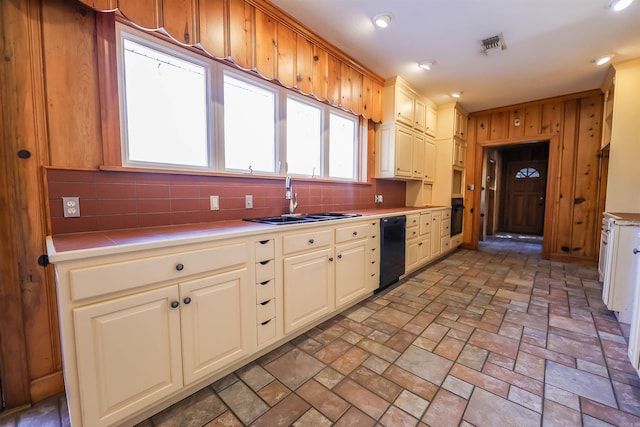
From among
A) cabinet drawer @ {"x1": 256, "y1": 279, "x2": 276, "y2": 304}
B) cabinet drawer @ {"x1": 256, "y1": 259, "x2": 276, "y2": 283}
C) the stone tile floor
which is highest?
cabinet drawer @ {"x1": 256, "y1": 259, "x2": 276, "y2": 283}

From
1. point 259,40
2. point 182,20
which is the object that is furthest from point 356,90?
point 182,20

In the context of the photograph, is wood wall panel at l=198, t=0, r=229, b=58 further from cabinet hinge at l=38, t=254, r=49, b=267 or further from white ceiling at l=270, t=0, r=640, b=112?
cabinet hinge at l=38, t=254, r=49, b=267

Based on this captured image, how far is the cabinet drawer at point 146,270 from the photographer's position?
41.6 inches

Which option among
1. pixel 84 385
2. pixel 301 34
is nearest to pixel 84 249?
pixel 84 385

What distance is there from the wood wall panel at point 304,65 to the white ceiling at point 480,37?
154 mm

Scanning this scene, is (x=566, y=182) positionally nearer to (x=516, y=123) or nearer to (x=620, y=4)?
(x=516, y=123)

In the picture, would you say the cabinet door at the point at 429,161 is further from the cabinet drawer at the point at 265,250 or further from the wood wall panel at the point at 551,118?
the cabinet drawer at the point at 265,250

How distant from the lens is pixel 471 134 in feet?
16.7

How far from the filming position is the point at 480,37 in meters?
2.63

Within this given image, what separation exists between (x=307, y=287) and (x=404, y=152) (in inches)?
103

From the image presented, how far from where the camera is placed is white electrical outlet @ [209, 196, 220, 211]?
80.3 inches

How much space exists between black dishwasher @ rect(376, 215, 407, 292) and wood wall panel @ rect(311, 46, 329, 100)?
1.47 m

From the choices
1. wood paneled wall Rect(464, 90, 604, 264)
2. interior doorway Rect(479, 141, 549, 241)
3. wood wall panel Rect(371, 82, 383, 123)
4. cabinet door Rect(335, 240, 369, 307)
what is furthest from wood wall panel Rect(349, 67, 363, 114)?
interior doorway Rect(479, 141, 549, 241)

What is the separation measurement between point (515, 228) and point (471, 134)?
12.2ft
